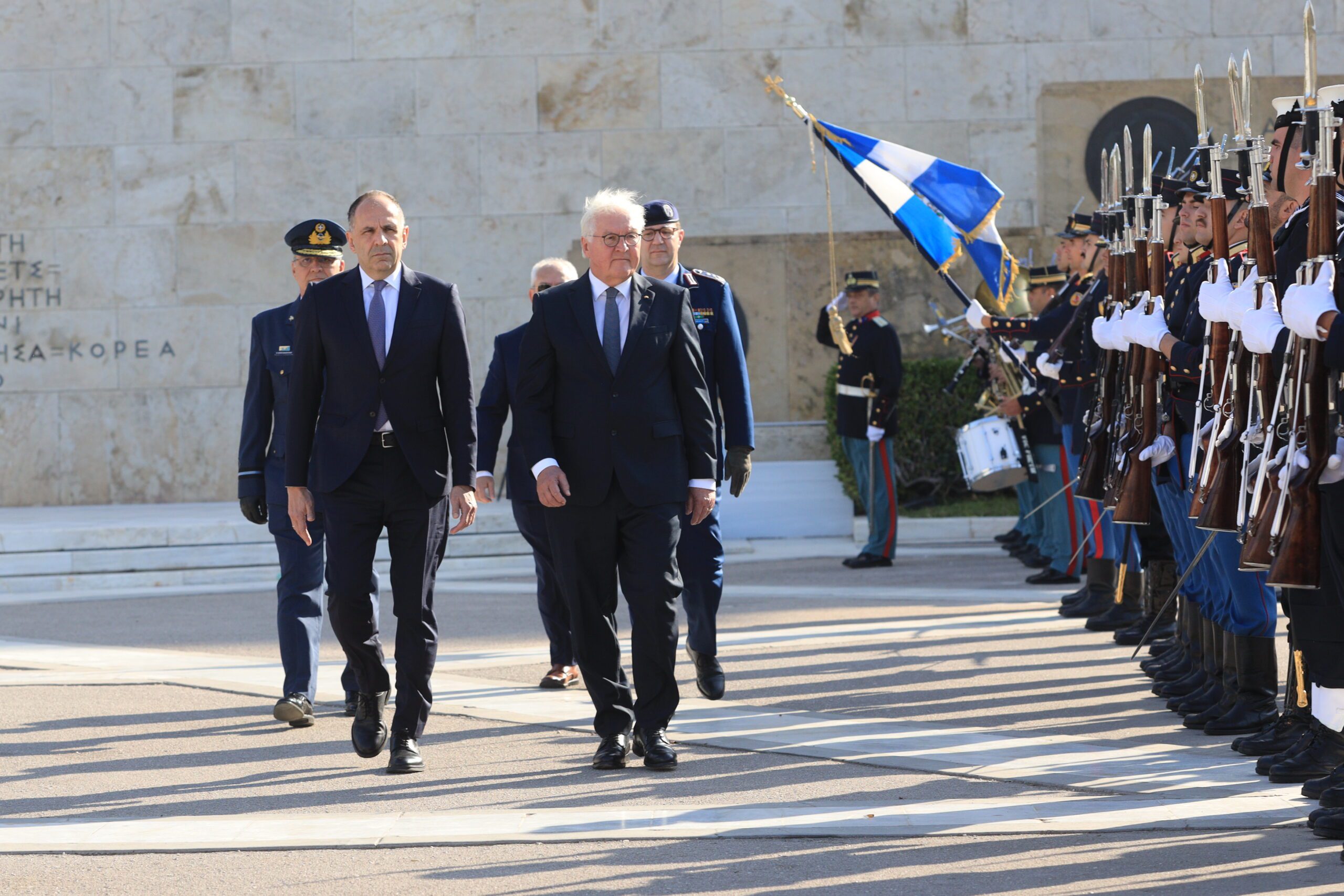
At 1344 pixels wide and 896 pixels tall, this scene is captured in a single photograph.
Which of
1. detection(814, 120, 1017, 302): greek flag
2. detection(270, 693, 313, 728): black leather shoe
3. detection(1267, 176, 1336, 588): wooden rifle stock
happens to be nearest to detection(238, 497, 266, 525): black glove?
detection(270, 693, 313, 728): black leather shoe

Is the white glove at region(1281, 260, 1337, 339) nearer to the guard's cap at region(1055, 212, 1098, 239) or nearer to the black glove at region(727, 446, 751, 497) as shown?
the black glove at region(727, 446, 751, 497)

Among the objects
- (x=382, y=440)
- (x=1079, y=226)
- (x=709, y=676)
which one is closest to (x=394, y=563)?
(x=382, y=440)

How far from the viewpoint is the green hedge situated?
15.7 m

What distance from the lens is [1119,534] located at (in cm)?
962

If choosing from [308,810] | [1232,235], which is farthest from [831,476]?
[308,810]

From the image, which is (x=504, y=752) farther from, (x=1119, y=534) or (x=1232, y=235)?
(x=1119, y=534)

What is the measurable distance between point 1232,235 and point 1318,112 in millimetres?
1826

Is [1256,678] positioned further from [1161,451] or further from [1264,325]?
[1264,325]

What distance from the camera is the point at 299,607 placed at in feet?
24.0

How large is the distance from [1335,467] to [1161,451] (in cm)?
224

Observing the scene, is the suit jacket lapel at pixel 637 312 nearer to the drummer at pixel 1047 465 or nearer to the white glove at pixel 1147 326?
the white glove at pixel 1147 326

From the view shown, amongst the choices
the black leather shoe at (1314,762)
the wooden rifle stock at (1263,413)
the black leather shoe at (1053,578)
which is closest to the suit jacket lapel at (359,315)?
the wooden rifle stock at (1263,413)

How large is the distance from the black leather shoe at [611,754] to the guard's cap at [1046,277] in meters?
6.89

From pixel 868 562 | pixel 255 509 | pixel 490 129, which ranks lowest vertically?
pixel 868 562
